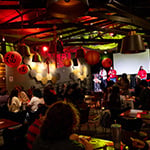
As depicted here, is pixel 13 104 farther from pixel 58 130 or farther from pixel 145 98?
pixel 145 98

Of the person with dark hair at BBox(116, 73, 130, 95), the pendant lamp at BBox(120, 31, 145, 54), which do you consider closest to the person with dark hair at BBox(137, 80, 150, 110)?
the person with dark hair at BBox(116, 73, 130, 95)

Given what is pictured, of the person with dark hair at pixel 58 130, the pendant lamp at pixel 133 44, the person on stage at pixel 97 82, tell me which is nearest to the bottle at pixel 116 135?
the person with dark hair at pixel 58 130

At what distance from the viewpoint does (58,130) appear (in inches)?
70.6

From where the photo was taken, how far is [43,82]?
1031 centimetres

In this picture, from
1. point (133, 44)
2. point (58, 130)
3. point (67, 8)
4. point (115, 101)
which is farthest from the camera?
point (115, 101)

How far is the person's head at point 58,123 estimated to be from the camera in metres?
1.79

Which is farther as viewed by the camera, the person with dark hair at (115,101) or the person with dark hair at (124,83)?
the person with dark hair at (124,83)

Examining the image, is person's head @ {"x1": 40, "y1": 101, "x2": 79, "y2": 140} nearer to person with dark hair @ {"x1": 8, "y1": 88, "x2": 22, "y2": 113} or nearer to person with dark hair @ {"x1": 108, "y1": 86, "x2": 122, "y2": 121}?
person with dark hair @ {"x1": 108, "y1": 86, "x2": 122, "y2": 121}

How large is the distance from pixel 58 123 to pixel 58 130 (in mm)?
71

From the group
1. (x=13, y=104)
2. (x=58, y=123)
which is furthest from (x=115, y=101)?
(x=58, y=123)

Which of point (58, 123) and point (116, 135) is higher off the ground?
point (58, 123)

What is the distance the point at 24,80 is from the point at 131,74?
A: 7854 millimetres

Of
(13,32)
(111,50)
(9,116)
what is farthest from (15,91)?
(111,50)

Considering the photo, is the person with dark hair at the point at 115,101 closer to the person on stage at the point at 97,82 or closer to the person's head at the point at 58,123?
the person's head at the point at 58,123
